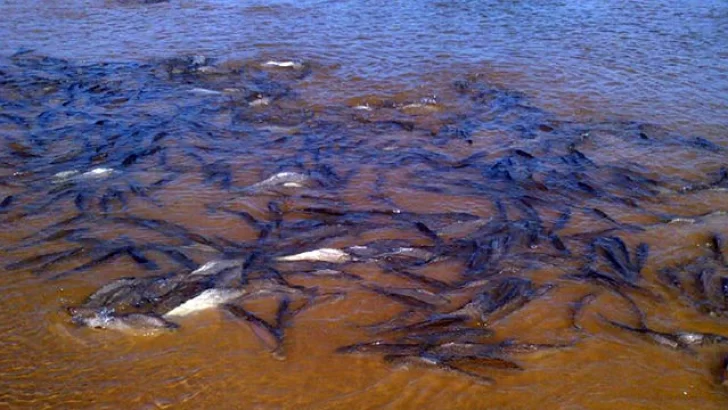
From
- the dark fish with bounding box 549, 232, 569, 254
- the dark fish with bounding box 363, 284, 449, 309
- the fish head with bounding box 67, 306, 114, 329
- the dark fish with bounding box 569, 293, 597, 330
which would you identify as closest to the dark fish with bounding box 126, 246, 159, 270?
the fish head with bounding box 67, 306, 114, 329

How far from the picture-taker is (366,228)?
18.8 ft

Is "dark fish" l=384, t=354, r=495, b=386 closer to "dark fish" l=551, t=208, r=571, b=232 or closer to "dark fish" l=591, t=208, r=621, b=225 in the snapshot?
"dark fish" l=551, t=208, r=571, b=232

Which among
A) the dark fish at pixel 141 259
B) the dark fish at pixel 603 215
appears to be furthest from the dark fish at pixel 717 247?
the dark fish at pixel 141 259

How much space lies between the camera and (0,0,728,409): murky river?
13.1 ft

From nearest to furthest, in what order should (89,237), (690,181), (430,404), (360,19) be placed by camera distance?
(430,404) → (89,237) → (690,181) → (360,19)

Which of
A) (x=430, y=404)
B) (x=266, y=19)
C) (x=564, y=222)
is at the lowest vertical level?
(x=430, y=404)

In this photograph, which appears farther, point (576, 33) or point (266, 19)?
point (266, 19)

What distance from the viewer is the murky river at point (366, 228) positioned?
3.98 m

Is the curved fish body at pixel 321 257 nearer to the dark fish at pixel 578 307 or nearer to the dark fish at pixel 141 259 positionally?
the dark fish at pixel 141 259

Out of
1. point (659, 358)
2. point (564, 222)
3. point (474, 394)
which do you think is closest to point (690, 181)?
point (564, 222)

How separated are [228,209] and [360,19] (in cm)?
995

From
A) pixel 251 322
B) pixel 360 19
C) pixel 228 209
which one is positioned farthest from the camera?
pixel 360 19

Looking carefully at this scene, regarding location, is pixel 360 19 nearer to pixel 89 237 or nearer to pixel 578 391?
pixel 89 237

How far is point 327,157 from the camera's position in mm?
7336
